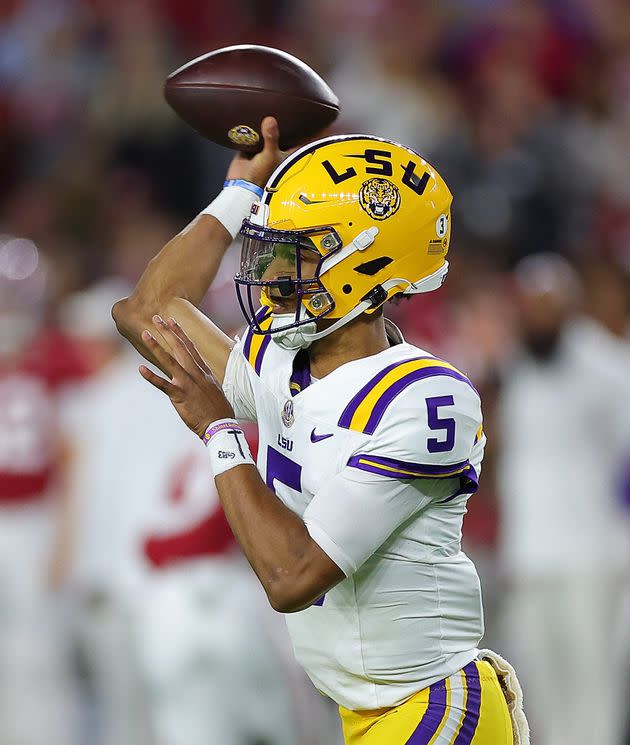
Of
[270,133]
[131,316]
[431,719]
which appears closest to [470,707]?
[431,719]

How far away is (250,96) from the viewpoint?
3119 millimetres

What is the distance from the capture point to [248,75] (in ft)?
10.3

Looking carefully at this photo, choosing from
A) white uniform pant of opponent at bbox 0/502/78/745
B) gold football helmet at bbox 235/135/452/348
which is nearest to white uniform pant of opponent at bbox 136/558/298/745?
white uniform pant of opponent at bbox 0/502/78/745

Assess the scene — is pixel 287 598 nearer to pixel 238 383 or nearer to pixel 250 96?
pixel 238 383

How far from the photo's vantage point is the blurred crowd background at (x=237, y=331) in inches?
202

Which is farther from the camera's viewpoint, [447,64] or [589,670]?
[447,64]

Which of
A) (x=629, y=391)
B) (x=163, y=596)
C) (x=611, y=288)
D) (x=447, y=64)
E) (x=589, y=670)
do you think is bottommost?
(x=589, y=670)

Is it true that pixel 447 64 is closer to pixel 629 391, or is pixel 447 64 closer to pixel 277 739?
pixel 629 391

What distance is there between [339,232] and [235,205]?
0.44 meters

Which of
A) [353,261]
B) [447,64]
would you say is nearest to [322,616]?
[353,261]

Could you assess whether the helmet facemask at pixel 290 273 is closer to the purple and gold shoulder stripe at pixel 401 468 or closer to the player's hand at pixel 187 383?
the player's hand at pixel 187 383

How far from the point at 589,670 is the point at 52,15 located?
6.43 meters

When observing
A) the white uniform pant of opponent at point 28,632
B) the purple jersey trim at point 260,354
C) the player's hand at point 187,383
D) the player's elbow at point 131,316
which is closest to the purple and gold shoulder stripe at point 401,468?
the player's hand at point 187,383

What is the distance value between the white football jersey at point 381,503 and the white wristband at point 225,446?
0.47 ft
